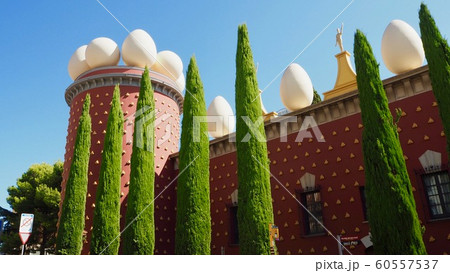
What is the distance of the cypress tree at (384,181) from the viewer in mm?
10398

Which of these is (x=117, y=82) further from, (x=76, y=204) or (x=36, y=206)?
(x=36, y=206)

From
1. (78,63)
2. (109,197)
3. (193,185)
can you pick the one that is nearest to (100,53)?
(78,63)

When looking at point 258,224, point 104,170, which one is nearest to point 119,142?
point 104,170

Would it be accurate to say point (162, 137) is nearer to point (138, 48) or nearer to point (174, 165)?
point (174, 165)

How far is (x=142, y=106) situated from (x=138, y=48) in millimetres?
6312

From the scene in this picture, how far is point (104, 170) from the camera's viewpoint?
1778 cm

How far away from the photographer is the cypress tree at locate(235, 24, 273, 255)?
13531 mm

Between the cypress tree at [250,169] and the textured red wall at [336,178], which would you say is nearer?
the cypress tree at [250,169]

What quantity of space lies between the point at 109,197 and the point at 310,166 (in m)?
9.49

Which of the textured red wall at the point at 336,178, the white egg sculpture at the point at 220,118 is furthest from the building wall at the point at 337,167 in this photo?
the white egg sculpture at the point at 220,118

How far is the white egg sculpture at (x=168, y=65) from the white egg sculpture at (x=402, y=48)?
47.2 ft

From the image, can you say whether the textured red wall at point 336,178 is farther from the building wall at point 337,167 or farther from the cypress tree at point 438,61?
the cypress tree at point 438,61

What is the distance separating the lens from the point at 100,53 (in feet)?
77.3
